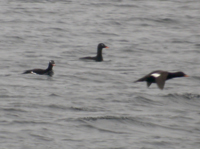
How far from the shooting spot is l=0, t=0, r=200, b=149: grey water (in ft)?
43.2

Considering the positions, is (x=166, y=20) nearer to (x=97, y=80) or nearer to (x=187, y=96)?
(x=97, y=80)

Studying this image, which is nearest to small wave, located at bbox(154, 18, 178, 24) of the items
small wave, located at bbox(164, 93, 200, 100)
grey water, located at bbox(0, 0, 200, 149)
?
grey water, located at bbox(0, 0, 200, 149)

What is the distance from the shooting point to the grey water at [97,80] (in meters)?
13.2

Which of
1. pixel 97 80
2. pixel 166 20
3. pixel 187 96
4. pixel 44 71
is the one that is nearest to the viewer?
pixel 187 96

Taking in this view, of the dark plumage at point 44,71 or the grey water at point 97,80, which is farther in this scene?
the dark plumage at point 44,71

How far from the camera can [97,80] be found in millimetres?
18156

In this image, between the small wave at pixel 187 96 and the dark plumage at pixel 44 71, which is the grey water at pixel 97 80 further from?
the dark plumage at pixel 44 71

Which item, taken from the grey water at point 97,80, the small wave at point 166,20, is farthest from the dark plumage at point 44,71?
the small wave at point 166,20

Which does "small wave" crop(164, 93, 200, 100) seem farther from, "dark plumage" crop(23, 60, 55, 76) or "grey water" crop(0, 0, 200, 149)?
"dark plumage" crop(23, 60, 55, 76)

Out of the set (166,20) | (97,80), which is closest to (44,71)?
(97,80)

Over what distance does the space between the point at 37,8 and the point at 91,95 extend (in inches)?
704

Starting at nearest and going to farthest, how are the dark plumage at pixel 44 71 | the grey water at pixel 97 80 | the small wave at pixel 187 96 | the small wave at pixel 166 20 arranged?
the grey water at pixel 97 80
the small wave at pixel 187 96
the dark plumage at pixel 44 71
the small wave at pixel 166 20

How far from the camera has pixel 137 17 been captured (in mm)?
31281

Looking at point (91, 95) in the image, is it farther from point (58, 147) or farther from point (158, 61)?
point (158, 61)
